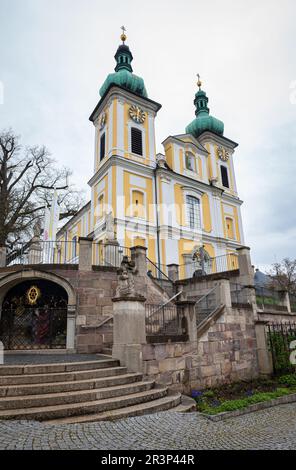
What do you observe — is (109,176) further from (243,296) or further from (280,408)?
(280,408)

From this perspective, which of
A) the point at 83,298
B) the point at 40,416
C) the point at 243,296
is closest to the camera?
the point at 40,416

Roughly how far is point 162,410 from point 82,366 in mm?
2113

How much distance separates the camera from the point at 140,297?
8109 millimetres

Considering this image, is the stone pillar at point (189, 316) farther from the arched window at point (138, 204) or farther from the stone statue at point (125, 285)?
the arched window at point (138, 204)

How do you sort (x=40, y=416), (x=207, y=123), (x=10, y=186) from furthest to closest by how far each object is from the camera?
(x=207, y=123) → (x=10, y=186) → (x=40, y=416)

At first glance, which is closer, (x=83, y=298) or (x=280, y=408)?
(x=280, y=408)

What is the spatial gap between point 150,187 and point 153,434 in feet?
74.6

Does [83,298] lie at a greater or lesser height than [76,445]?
greater

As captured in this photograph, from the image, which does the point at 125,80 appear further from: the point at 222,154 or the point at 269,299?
the point at 269,299

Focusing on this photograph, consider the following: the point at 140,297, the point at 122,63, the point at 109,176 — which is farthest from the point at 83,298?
the point at 122,63

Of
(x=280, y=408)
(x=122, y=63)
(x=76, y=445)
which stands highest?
(x=122, y=63)

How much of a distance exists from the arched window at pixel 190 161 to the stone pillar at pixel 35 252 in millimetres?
19135

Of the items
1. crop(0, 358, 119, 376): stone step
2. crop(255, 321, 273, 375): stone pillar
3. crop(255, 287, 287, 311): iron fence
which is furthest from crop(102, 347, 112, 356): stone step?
crop(255, 287, 287, 311): iron fence

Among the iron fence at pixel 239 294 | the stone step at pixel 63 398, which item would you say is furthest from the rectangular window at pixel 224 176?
the stone step at pixel 63 398
